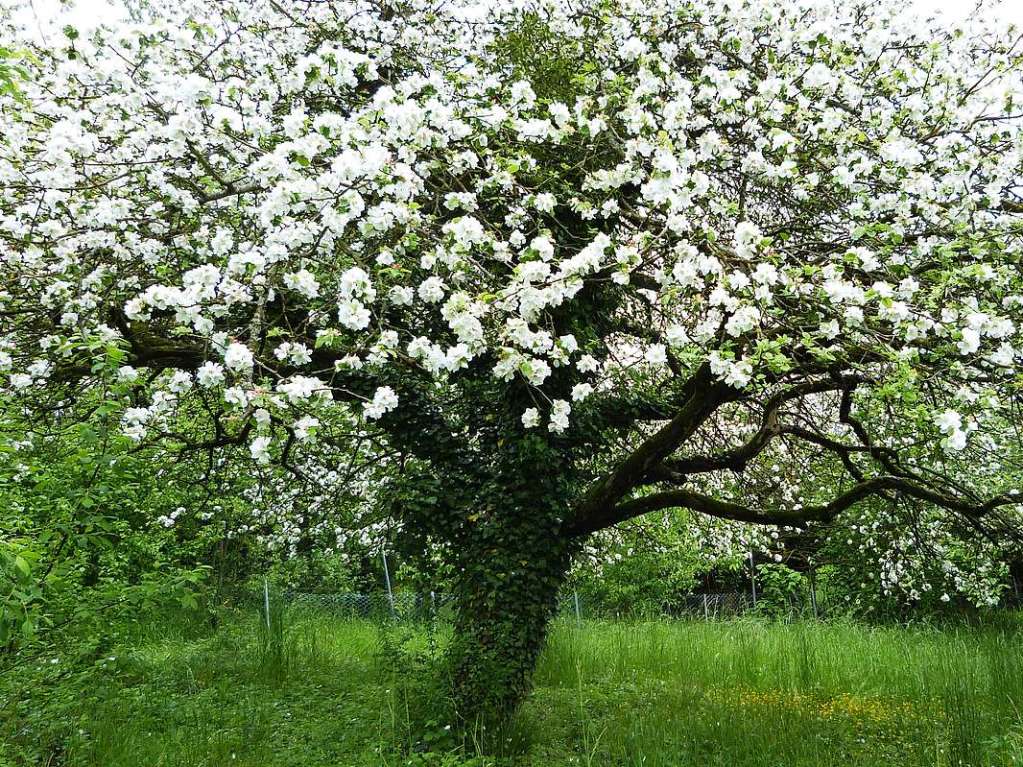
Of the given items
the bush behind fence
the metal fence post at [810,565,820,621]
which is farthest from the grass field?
the metal fence post at [810,565,820,621]

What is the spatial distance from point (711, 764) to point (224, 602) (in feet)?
27.2

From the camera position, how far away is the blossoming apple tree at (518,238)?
3967 millimetres

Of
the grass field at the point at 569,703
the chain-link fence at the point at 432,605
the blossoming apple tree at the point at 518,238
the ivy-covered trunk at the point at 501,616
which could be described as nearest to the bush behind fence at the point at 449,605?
the chain-link fence at the point at 432,605

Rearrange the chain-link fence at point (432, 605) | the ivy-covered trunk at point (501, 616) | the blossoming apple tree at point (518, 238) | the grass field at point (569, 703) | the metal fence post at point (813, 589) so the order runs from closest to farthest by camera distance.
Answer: the blossoming apple tree at point (518, 238) → the grass field at point (569, 703) → the ivy-covered trunk at point (501, 616) → the chain-link fence at point (432, 605) → the metal fence post at point (813, 589)

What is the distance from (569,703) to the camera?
653cm

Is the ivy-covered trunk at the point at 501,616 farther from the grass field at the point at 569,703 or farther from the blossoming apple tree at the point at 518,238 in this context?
the grass field at the point at 569,703

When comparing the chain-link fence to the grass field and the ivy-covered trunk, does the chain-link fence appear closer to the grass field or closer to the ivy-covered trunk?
the grass field

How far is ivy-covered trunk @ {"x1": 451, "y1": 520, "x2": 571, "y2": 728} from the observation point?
5.27 meters

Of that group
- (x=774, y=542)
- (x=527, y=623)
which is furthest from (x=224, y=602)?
(x=774, y=542)

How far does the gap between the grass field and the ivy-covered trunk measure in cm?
24

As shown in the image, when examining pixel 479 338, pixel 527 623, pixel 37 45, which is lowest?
pixel 527 623

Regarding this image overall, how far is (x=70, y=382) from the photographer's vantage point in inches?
230

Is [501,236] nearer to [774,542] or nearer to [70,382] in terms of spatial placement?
[70,382]

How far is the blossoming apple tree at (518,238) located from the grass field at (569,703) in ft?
2.41
